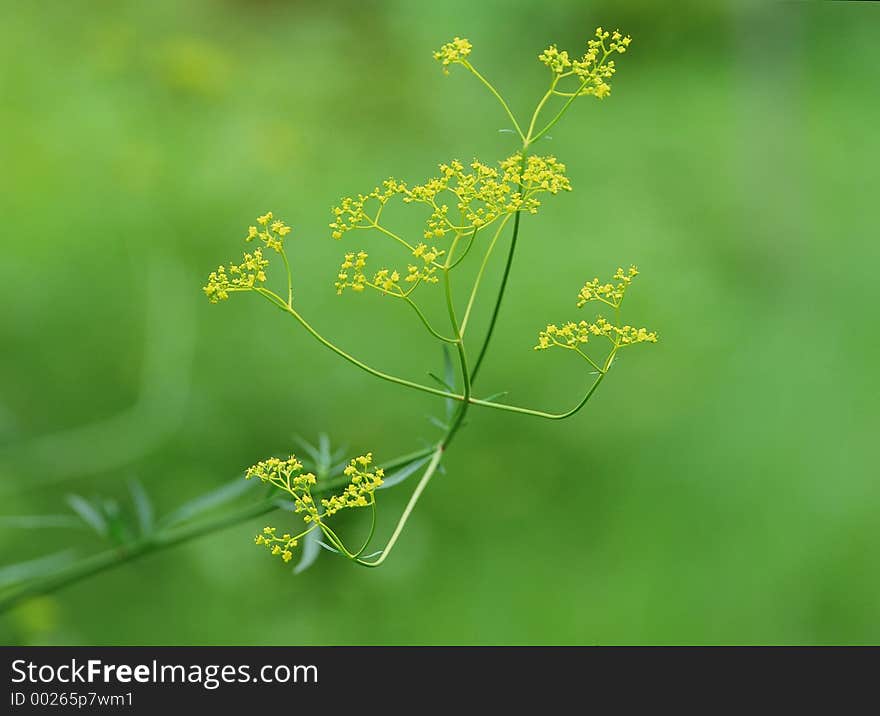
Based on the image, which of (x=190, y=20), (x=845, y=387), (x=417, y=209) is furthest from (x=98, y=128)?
(x=845, y=387)

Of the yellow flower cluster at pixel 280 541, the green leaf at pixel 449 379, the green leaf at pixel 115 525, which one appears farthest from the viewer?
the green leaf at pixel 115 525

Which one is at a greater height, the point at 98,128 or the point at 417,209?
the point at 417,209

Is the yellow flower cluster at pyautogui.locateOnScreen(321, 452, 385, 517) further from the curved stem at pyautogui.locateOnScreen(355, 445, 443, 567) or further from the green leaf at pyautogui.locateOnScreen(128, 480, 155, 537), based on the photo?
A: the green leaf at pyautogui.locateOnScreen(128, 480, 155, 537)

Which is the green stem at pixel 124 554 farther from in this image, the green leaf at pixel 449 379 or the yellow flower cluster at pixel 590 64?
the yellow flower cluster at pixel 590 64

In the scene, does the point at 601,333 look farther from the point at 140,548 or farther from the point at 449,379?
the point at 140,548

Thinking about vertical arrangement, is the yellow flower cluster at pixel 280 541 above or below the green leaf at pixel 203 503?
below

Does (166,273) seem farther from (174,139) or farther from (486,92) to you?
(486,92)

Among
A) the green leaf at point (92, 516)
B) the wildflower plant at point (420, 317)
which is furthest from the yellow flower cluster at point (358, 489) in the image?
the green leaf at point (92, 516)

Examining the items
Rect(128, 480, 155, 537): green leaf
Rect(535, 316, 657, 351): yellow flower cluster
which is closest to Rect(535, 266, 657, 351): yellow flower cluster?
Rect(535, 316, 657, 351): yellow flower cluster
